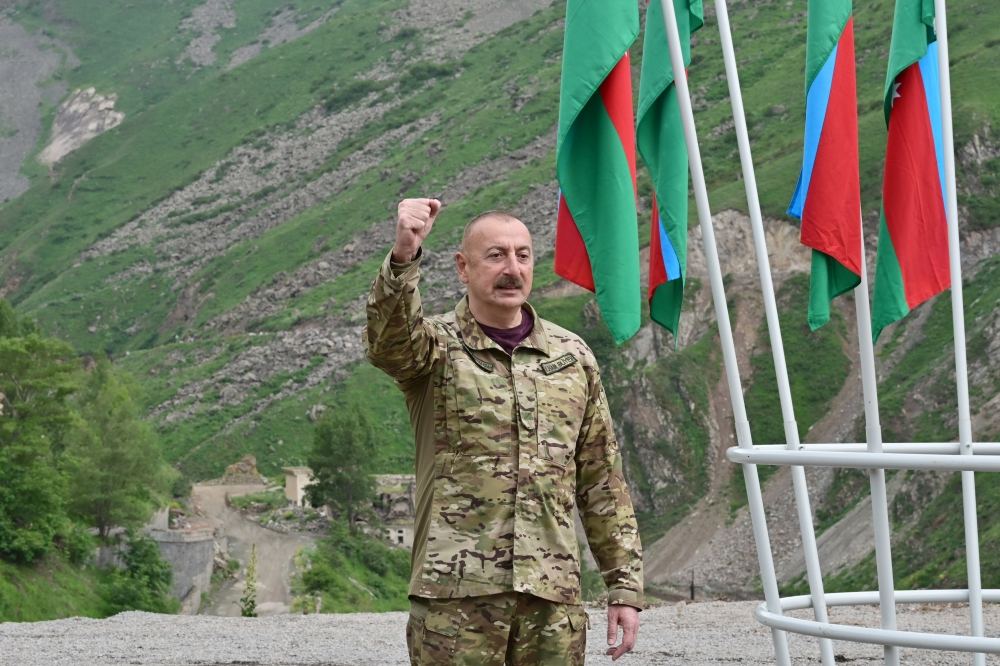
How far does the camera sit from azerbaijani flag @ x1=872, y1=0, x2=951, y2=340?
686 cm

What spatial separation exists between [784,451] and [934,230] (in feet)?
4.66

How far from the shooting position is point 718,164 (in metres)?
121

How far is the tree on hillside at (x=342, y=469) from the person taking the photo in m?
78.1

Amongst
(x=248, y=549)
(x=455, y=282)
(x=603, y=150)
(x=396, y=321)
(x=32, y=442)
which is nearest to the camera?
(x=396, y=321)

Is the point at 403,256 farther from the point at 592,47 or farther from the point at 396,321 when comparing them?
the point at 592,47

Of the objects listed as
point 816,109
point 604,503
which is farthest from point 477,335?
point 816,109

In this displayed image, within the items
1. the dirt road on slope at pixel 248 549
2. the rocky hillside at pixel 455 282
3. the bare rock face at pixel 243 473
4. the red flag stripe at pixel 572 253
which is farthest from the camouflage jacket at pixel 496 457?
the bare rock face at pixel 243 473

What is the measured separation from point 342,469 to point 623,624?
240ft

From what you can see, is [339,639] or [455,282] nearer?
[339,639]

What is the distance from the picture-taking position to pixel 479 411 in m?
6.08

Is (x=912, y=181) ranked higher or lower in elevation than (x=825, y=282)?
higher

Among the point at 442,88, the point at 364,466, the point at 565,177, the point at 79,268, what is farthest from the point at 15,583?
the point at 442,88

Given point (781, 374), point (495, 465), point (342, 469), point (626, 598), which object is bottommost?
point (342, 469)

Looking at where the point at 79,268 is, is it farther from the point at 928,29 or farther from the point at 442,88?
the point at 928,29
